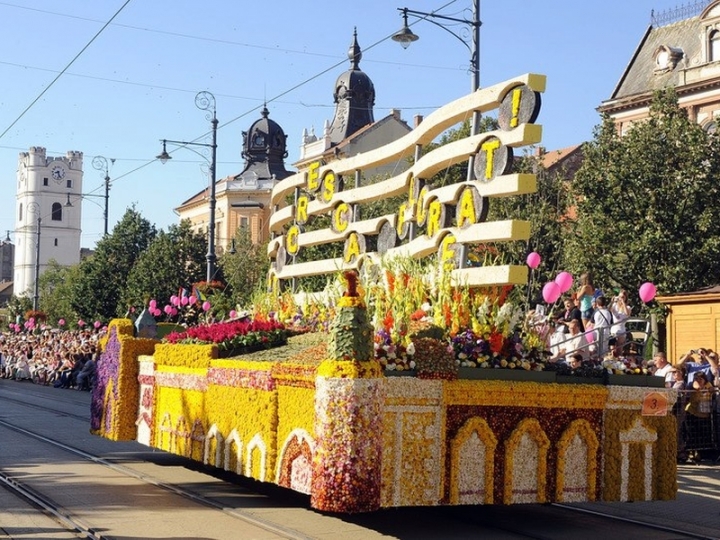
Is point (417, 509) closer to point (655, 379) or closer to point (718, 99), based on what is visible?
point (655, 379)

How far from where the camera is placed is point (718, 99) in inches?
1991

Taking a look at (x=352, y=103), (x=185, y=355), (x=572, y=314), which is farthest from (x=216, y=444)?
(x=352, y=103)

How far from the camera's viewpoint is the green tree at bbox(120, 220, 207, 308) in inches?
2058

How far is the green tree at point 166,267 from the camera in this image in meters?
52.3

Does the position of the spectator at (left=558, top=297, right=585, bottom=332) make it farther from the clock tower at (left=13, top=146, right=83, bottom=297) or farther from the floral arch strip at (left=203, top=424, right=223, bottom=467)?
the clock tower at (left=13, top=146, right=83, bottom=297)

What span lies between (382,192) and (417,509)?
489cm

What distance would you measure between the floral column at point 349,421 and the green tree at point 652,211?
25.8 m

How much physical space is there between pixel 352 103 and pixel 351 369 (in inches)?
2979

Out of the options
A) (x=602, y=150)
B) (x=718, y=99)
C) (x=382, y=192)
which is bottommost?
(x=382, y=192)

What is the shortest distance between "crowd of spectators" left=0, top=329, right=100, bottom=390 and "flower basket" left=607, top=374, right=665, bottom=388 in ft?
73.9

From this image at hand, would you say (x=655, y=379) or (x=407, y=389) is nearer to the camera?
(x=407, y=389)

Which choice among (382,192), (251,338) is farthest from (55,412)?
(251,338)

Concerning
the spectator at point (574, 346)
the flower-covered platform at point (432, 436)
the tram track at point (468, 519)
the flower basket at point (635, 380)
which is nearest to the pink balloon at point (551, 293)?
the spectator at point (574, 346)

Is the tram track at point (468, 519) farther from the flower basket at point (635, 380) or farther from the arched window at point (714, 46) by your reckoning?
the arched window at point (714, 46)
